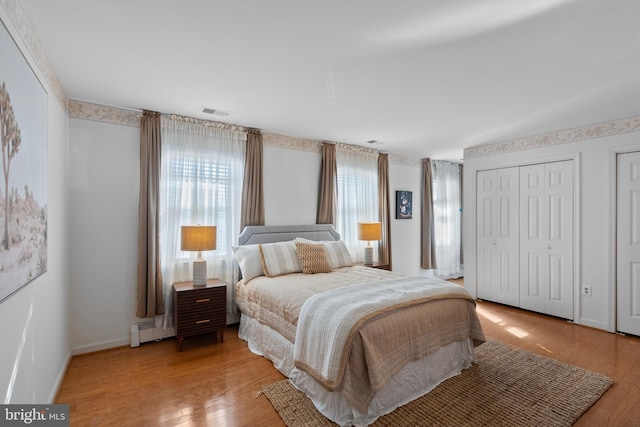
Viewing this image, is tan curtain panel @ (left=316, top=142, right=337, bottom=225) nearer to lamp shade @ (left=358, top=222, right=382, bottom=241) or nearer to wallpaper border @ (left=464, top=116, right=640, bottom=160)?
lamp shade @ (left=358, top=222, right=382, bottom=241)

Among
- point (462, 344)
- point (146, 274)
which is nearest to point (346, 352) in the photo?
point (462, 344)

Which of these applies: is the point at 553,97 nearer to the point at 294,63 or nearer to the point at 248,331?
the point at 294,63

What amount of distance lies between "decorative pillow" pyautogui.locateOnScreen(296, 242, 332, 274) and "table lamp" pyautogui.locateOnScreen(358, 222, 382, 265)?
121 centimetres

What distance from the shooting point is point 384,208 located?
5.52 meters

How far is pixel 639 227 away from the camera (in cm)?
361

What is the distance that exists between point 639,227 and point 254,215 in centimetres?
466

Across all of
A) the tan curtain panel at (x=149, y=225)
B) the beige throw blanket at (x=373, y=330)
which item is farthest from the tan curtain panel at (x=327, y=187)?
the tan curtain panel at (x=149, y=225)

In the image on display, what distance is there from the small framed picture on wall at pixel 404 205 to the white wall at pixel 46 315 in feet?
16.1

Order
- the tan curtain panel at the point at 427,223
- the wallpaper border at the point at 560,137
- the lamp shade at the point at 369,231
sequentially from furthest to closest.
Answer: the tan curtain panel at the point at 427,223 < the lamp shade at the point at 369,231 < the wallpaper border at the point at 560,137

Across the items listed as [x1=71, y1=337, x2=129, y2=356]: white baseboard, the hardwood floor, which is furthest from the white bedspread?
[x1=71, y1=337, x2=129, y2=356]: white baseboard

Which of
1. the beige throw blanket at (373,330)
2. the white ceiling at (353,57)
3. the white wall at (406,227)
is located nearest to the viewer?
the white ceiling at (353,57)

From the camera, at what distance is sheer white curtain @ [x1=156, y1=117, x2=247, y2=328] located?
3.60 meters

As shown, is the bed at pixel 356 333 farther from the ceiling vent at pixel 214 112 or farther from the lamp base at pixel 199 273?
the ceiling vent at pixel 214 112

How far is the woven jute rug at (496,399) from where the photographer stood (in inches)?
83.3
